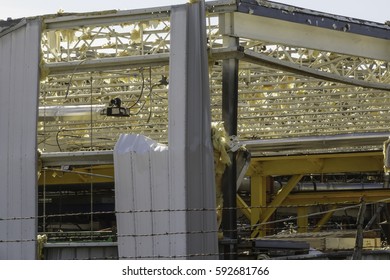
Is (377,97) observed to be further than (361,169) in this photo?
No

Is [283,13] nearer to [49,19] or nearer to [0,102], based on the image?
[49,19]

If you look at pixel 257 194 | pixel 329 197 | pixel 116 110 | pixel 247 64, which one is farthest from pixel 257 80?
pixel 329 197

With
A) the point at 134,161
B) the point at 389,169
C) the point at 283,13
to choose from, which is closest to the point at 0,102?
the point at 134,161

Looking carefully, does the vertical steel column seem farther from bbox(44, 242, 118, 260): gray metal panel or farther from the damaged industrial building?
bbox(44, 242, 118, 260): gray metal panel

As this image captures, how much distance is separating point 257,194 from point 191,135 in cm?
1523

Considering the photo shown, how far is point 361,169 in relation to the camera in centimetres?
3238

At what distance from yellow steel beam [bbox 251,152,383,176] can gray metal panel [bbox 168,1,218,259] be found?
1476cm

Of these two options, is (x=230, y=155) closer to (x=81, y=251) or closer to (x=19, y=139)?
(x=81, y=251)

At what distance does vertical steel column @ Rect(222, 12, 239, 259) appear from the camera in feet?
58.9

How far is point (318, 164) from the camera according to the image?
3244 cm

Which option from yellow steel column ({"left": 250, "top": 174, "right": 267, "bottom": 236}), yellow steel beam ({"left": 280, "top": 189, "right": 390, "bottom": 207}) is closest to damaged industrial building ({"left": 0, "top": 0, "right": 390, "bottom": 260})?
yellow steel column ({"left": 250, "top": 174, "right": 267, "bottom": 236})

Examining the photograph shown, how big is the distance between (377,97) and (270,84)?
3.42 meters

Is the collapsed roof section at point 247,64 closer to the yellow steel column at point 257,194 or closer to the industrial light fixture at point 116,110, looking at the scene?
the industrial light fixture at point 116,110

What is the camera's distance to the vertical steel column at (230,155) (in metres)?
17.9
